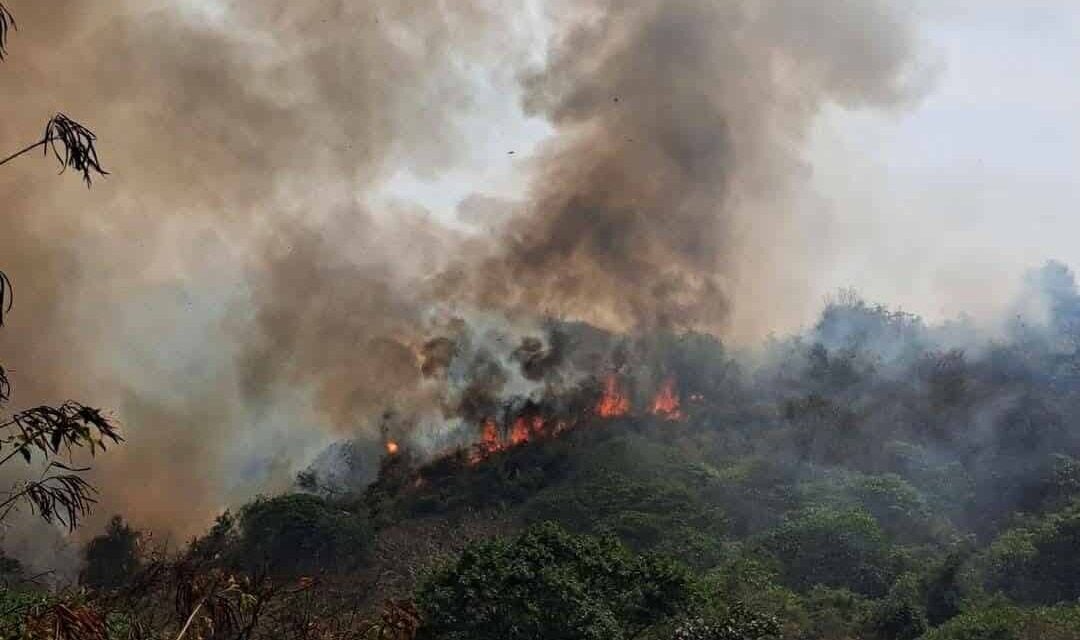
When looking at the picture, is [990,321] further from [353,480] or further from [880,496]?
[353,480]

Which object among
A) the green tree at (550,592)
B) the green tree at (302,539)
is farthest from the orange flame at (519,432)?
the green tree at (550,592)

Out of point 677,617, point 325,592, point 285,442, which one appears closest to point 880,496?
point 677,617

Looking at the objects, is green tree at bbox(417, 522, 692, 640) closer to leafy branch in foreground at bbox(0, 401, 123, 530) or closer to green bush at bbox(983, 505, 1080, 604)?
green bush at bbox(983, 505, 1080, 604)

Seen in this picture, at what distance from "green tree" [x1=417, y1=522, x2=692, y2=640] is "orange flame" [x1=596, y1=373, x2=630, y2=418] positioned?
46854 mm

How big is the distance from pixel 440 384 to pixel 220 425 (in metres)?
18.6

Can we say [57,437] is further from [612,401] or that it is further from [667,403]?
[667,403]

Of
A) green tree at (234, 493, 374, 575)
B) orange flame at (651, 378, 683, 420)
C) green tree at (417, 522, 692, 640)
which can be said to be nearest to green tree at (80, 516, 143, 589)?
green tree at (234, 493, 374, 575)

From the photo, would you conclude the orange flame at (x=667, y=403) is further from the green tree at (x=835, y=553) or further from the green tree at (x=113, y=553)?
the green tree at (x=113, y=553)

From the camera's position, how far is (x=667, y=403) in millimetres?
77125

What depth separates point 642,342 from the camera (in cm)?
7812

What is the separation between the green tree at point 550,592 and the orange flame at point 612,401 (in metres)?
46.9

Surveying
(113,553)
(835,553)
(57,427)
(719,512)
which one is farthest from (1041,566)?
(113,553)

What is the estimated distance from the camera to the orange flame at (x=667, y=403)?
75.6 meters

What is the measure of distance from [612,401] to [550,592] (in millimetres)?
51453
